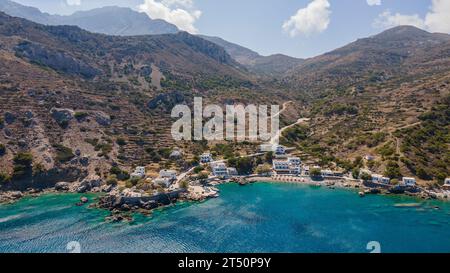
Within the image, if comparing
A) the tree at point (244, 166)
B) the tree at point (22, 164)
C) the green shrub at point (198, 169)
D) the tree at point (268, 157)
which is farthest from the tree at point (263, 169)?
the tree at point (22, 164)

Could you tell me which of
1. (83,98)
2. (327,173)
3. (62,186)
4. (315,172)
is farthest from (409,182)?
(83,98)

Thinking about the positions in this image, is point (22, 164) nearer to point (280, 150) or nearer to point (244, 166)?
point (244, 166)

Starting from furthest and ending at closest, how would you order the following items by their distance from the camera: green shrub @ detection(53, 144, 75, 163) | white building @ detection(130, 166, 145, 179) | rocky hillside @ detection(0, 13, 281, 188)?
1. rocky hillside @ detection(0, 13, 281, 188)
2. green shrub @ detection(53, 144, 75, 163)
3. white building @ detection(130, 166, 145, 179)

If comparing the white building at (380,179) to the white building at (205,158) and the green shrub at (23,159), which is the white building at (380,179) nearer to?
the white building at (205,158)

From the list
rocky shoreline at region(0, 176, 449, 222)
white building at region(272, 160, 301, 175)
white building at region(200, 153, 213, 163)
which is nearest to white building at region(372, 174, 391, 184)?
rocky shoreline at region(0, 176, 449, 222)

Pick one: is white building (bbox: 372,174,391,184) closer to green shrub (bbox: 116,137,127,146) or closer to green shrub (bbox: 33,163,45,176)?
green shrub (bbox: 116,137,127,146)
